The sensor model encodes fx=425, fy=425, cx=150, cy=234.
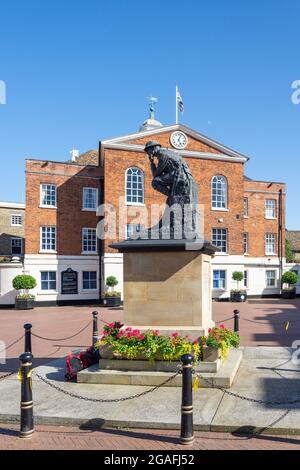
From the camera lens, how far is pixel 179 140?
31.5 m

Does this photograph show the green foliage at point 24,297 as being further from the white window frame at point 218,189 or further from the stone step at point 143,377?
the stone step at point 143,377

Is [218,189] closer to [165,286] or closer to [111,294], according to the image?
[111,294]

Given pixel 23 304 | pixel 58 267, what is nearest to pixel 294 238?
pixel 58 267

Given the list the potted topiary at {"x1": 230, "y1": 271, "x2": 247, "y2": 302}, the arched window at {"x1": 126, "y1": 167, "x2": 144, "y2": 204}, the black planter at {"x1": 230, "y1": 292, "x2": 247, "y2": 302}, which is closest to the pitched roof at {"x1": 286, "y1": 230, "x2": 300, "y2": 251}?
the potted topiary at {"x1": 230, "y1": 271, "x2": 247, "y2": 302}

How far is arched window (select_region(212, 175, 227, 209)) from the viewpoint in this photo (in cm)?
3262

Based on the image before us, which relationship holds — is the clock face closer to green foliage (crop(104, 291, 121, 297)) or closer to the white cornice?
the white cornice

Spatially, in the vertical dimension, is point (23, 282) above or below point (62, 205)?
below

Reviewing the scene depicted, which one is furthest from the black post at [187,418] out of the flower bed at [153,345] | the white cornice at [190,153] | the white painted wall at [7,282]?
the white cornice at [190,153]

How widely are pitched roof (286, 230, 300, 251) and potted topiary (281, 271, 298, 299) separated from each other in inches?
606

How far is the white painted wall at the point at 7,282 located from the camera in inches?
1123

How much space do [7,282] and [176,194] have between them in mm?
22803

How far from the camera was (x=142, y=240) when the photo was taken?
8406 mm

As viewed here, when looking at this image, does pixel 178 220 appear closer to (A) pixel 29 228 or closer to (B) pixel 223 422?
(B) pixel 223 422
